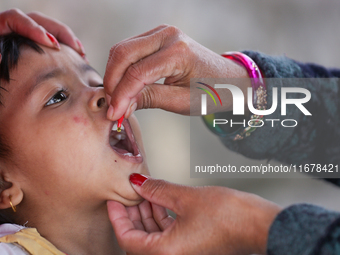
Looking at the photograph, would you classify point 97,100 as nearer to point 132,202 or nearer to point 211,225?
point 132,202

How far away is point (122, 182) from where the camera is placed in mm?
961

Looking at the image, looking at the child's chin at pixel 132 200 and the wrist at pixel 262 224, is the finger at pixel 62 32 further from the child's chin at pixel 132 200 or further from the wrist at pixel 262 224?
the wrist at pixel 262 224

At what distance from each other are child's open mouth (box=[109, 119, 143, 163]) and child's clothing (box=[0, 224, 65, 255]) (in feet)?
1.16

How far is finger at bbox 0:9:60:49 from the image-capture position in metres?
1.05

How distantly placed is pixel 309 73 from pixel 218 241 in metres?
0.80

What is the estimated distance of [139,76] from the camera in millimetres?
800

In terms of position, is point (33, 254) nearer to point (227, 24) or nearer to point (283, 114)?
point (283, 114)

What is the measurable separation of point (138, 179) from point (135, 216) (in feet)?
Result: 0.46

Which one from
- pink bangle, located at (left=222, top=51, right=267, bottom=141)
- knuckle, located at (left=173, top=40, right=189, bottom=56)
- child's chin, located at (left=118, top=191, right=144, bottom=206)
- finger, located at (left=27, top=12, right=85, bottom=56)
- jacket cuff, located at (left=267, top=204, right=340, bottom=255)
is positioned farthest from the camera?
finger, located at (left=27, top=12, right=85, bottom=56)

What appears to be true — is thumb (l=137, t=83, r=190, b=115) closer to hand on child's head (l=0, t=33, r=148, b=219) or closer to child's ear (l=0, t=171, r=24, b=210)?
hand on child's head (l=0, t=33, r=148, b=219)

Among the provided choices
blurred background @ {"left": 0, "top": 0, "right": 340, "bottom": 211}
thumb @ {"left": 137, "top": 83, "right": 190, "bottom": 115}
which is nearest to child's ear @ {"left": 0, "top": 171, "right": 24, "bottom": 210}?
thumb @ {"left": 137, "top": 83, "right": 190, "bottom": 115}

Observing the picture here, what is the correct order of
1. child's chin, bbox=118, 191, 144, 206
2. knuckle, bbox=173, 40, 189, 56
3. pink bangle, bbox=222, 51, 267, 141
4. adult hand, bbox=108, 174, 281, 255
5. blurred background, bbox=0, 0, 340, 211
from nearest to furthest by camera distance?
adult hand, bbox=108, 174, 281, 255 → knuckle, bbox=173, 40, 189, 56 → child's chin, bbox=118, 191, 144, 206 → pink bangle, bbox=222, 51, 267, 141 → blurred background, bbox=0, 0, 340, 211

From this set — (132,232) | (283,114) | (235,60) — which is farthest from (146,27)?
(132,232)

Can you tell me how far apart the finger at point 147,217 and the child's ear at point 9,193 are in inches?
15.5
